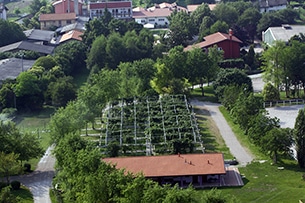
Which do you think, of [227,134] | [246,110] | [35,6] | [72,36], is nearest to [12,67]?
[72,36]

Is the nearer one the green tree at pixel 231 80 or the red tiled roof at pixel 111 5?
the green tree at pixel 231 80

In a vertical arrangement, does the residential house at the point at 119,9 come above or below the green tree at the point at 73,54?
above

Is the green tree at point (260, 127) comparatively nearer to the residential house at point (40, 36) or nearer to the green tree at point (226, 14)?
the green tree at point (226, 14)

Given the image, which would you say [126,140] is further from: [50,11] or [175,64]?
[50,11]

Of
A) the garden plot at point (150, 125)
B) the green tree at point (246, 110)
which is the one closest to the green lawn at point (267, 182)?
the green tree at point (246, 110)

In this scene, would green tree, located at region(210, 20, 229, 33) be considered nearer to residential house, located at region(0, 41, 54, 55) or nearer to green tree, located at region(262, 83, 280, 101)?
residential house, located at region(0, 41, 54, 55)

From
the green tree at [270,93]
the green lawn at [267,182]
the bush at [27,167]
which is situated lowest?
the bush at [27,167]
